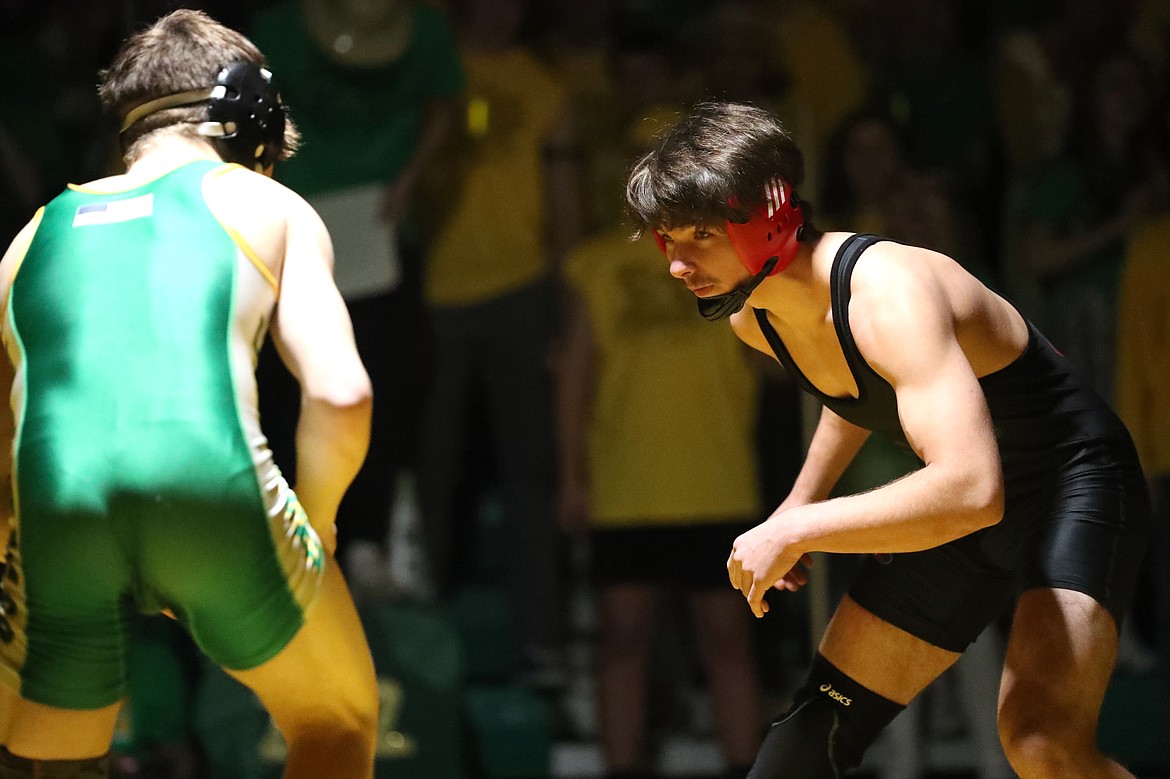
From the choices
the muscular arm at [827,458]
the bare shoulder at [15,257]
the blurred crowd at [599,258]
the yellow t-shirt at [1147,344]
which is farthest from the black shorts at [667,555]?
the bare shoulder at [15,257]

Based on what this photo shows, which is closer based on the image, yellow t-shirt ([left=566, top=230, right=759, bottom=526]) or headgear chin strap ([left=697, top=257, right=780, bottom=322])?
headgear chin strap ([left=697, top=257, right=780, bottom=322])

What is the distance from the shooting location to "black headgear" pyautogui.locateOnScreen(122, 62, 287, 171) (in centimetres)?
269

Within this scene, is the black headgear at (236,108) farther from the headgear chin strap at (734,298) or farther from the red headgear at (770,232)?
the headgear chin strap at (734,298)

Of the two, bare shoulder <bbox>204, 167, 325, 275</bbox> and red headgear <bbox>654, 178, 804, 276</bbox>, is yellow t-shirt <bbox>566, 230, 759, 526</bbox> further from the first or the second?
bare shoulder <bbox>204, 167, 325, 275</bbox>

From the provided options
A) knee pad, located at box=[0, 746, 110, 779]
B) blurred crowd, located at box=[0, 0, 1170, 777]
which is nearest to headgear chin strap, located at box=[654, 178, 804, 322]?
knee pad, located at box=[0, 746, 110, 779]

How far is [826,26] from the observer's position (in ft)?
18.8

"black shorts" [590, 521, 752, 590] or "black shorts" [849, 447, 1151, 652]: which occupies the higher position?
"black shorts" [849, 447, 1151, 652]

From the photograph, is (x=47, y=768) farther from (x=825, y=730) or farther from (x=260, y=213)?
(x=825, y=730)

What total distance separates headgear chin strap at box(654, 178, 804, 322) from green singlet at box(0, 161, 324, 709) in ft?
2.58

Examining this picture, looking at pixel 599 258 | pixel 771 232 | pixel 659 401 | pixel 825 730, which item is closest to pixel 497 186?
pixel 599 258

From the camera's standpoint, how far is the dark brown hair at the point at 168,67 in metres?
2.70

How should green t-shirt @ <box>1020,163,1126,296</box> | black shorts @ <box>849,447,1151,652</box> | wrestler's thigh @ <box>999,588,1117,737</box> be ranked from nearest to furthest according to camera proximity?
wrestler's thigh @ <box>999,588,1117,737</box>, black shorts @ <box>849,447,1151,652</box>, green t-shirt @ <box>1020,163,1126,296</box>

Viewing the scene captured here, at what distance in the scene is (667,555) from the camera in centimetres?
475

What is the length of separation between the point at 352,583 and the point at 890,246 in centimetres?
255
